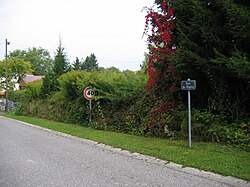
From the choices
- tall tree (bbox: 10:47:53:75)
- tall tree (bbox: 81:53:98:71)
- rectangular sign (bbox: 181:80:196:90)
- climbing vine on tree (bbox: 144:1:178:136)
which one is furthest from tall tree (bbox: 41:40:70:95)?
tall tree (bbox: 10:47:53:75)

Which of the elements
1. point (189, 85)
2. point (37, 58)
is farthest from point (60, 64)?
point (37, 58)

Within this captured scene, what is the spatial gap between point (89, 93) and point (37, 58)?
78412 millimetres

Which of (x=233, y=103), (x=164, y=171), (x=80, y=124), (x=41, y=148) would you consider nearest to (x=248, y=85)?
(x=233, y=103)

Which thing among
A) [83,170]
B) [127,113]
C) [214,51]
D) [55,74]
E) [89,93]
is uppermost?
[55,74]

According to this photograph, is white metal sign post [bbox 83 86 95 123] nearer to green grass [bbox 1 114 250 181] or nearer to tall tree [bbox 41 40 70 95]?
green grass [bbox 1 114 250 181]

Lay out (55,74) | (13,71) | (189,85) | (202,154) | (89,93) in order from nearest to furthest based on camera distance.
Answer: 1. (202,154)
2. (189,85)
3. (89,93)
4. (55,74)
5. (13,71)

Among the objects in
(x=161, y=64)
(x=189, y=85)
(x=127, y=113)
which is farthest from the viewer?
(x=127, y=113)

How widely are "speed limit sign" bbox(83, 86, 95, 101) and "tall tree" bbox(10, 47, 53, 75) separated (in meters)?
75.2

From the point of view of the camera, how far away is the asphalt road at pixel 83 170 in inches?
222

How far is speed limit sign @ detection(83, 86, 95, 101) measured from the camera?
15773 mm

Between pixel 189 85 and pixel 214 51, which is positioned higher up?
pixel 214 51

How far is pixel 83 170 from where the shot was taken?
6641 mm

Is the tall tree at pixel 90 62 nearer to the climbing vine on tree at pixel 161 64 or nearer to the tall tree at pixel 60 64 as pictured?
the tall tree at pixel 60 64

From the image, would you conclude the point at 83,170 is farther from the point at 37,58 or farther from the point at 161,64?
the point at 37,58
